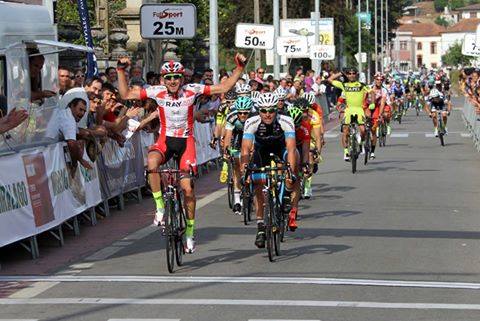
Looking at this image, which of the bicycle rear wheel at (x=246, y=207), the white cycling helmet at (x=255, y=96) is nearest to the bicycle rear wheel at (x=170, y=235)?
the white cycling helmet at (x=255, y=96)

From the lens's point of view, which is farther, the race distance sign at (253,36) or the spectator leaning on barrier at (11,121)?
the race distance sign at (253,36)

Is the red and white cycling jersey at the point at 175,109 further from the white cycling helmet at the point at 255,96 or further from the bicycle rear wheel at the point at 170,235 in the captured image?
the bicycle rear wheel at the point at 170,235

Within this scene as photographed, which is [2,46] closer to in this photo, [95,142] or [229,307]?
[95,142]

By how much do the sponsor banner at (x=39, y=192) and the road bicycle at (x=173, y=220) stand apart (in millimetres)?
1514

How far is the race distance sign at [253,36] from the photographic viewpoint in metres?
37.2

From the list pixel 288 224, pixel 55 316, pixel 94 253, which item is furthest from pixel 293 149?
pixel 55 316

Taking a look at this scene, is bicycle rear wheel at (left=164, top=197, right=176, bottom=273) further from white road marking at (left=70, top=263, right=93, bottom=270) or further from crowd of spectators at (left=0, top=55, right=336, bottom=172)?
crowd of spectators at (left=0, top=55, right=336, bottom=172)

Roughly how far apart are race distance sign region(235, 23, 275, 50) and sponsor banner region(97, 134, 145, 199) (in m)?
16.5

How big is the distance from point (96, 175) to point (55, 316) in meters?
7.36

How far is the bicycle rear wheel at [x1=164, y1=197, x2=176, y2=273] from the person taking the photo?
1253 cm

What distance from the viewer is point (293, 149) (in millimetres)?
14148

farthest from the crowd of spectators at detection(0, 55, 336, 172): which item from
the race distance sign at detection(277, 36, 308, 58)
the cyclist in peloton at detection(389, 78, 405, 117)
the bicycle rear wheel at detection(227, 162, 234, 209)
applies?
the cyclist in peloton at detection(389, 78, 405, 117)

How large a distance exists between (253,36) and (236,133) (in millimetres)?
19581

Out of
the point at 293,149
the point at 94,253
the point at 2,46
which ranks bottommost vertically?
the point at 94,253
